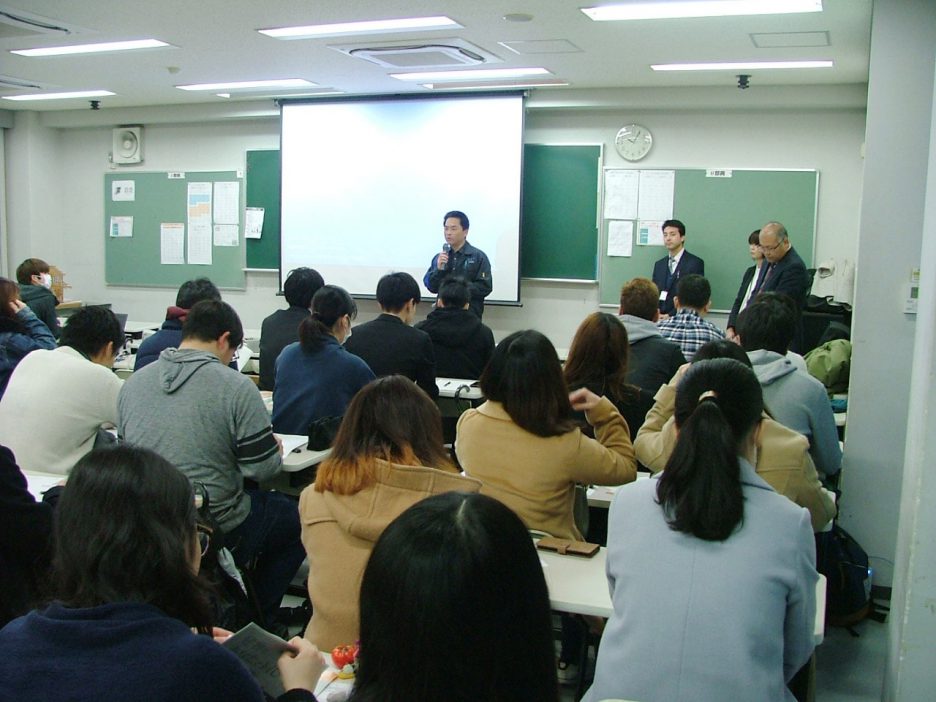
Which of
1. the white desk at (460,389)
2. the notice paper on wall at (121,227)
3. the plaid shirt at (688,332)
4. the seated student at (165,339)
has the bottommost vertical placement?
the white desk at (460,389)

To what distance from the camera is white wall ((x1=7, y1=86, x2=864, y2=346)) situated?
279 inches

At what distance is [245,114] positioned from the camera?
8.62m

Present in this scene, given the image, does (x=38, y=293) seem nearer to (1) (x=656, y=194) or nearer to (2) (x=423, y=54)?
(2) (x=423, y=54)

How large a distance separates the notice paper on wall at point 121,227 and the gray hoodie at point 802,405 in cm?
777

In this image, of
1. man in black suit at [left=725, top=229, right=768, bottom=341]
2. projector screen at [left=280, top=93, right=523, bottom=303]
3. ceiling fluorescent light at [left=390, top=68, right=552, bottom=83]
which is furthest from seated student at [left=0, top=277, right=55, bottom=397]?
man in black suit at [left=725, top=229, right=768, bottom=341]

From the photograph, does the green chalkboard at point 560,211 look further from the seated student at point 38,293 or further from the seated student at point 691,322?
the seated student at point 38,293

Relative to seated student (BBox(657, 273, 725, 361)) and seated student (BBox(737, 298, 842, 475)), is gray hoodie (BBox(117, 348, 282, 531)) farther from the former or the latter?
seated student (BBox(657, 273, 725, 361))

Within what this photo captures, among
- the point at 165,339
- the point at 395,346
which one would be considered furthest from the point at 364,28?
the point at 165,339

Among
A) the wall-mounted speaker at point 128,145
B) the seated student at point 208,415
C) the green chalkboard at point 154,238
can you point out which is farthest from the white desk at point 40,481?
the wall-mounted speaker at point 128,145

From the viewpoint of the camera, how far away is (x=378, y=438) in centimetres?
228

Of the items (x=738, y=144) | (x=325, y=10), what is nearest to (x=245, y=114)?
(x=325, y=10)

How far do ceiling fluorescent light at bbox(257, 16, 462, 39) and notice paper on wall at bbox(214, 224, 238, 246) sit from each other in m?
3.54

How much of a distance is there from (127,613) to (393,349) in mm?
3348

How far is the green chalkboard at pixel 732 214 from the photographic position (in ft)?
23.4
